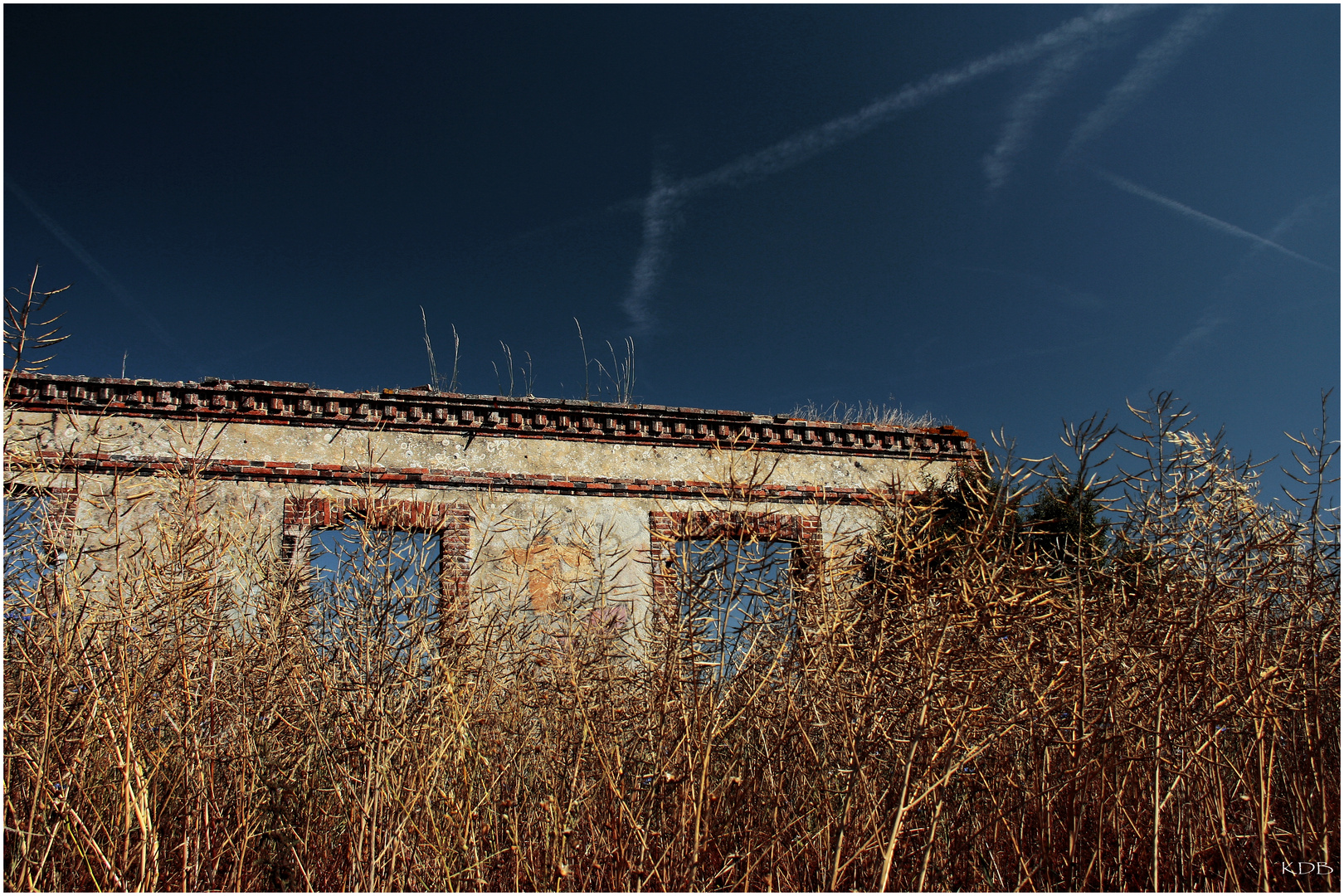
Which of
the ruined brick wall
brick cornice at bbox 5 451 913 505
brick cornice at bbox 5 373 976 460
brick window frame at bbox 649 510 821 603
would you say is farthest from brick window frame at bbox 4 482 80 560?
brick cornice at bbox 5 373 976 460

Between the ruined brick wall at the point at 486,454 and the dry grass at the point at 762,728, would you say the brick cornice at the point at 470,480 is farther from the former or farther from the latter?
the dry grass at the point at 762,728

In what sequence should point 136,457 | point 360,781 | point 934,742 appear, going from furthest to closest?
point 136,457, point 360,781, point 934,742

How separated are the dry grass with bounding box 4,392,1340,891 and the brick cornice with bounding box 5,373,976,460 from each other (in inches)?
201

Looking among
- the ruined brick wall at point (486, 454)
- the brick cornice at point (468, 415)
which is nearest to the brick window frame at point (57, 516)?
the ruined brick wall at point (486, 454)

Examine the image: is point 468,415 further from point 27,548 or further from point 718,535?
point 718,535

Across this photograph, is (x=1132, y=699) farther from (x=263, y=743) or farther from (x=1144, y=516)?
(x=263, y=743)

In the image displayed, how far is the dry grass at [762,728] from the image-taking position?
1.94m

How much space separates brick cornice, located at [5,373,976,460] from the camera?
7.87 m

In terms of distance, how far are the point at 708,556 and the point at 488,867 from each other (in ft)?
3.91

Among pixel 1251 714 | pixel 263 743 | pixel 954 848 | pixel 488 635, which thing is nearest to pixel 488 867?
pixel 488 635

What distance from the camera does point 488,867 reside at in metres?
2.29

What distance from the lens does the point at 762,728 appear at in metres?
2.31

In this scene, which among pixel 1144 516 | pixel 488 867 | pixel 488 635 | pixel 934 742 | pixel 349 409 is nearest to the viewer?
pixel 934 742

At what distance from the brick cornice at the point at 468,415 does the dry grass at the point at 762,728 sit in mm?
5104
